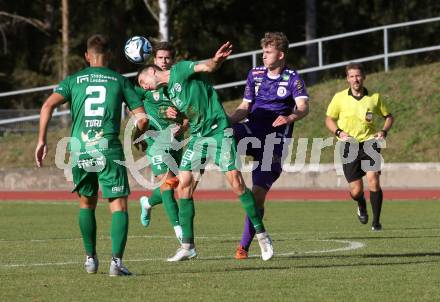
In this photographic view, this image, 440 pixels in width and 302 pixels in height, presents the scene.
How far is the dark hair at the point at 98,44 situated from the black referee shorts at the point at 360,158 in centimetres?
719

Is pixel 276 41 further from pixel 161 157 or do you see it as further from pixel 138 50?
pixel 161 157

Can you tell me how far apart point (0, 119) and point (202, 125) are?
2202cm

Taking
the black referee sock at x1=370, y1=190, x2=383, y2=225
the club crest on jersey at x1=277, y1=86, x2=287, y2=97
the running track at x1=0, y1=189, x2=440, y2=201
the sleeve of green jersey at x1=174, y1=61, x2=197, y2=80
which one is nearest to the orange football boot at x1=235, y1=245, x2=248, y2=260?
the club crest on jersey at x1=277, y1=86, x2=287, y2=97

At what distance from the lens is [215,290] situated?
8.97 meters

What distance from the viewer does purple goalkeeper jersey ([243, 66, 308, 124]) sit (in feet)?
39.4

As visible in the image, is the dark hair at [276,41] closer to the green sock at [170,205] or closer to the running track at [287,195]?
the green sock at [170,205]

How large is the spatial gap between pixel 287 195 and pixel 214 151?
1450 centimetres

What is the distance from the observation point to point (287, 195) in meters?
25.7

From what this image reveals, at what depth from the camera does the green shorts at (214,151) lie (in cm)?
1123

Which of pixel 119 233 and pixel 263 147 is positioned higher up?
pixel 263 147

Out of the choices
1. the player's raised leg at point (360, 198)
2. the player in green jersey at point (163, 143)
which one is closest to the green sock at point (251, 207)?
the player in green jersey at point (163, 143)

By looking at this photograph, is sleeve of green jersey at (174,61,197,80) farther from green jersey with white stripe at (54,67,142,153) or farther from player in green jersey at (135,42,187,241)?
player in green jersey at (135,42,187,241)

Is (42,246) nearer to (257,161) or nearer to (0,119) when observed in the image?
(257,161)


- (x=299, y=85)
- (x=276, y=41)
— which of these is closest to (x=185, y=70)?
(x=276, y=41)
